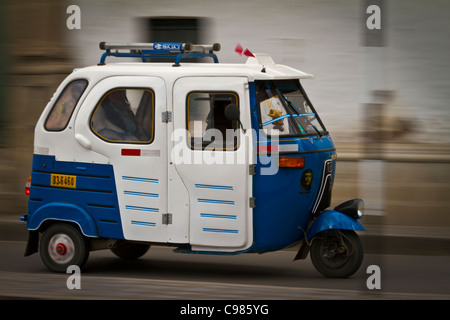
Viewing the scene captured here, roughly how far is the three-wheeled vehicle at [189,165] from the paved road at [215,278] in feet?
1.25

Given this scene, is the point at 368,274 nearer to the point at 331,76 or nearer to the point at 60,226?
the point at 60,226

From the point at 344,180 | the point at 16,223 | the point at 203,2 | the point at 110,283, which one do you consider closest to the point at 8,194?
the point at 16,223

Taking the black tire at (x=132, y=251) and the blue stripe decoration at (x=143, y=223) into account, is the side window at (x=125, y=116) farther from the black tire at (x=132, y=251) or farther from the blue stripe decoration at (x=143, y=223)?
the black tire at (x=132, y=251)

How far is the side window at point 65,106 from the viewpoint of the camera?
28.2 feet

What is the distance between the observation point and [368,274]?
8.52m

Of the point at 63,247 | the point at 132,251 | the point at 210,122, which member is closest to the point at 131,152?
the point at 210,122

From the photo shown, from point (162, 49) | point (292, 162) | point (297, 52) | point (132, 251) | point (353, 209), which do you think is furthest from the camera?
point (297, 52)

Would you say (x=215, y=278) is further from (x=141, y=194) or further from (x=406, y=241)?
(x=406, y=241)

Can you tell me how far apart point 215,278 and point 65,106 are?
2.19 metres

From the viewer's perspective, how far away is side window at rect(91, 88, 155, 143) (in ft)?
27.3

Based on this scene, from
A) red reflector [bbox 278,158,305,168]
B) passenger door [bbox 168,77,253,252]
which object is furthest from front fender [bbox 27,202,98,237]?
red reflector [bbox 278,158,305,168]

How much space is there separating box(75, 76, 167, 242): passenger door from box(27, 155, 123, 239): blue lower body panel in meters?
0.10

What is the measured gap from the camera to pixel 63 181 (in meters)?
8.54

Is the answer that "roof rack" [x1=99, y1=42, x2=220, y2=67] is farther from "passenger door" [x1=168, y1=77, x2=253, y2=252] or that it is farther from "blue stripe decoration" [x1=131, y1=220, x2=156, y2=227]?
"blue stripe decoration" [x1=131, y1=220, x2=156, y2=227]
